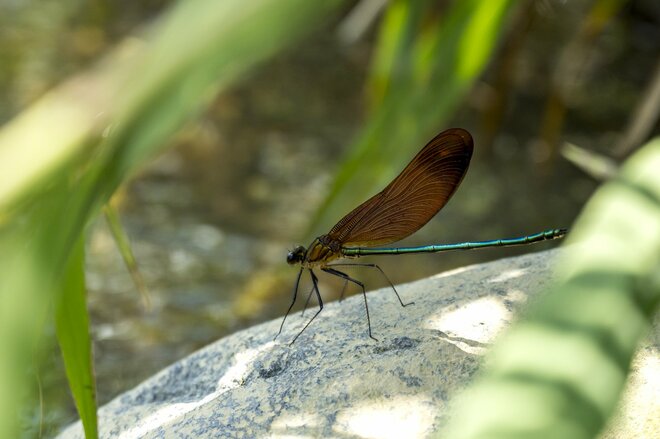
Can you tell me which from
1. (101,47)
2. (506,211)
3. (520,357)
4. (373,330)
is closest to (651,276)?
(520,357)

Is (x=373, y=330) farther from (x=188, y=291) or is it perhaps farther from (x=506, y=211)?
(x=506, y=211)

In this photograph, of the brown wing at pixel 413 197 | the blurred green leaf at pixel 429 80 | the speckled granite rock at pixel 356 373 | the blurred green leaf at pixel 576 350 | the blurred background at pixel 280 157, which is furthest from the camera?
the blurred background at pixel 280 157

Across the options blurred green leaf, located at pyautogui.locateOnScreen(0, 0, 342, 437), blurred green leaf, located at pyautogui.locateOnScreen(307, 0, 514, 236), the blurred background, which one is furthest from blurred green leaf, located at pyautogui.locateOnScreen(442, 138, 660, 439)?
the blurred background

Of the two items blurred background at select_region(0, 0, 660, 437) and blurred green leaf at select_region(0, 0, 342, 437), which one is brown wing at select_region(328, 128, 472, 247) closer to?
blurred background at select_region(0, 0, 660, 437)

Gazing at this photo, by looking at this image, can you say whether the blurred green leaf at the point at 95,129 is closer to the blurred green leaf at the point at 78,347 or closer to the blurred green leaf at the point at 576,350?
the blurred green leaf at the point at 576,350

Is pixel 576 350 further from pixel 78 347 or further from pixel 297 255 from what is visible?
pixel 297 255

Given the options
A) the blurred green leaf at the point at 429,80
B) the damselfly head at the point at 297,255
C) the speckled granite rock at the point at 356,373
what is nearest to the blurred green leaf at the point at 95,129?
the blurred green leaf at the point at 429,80
